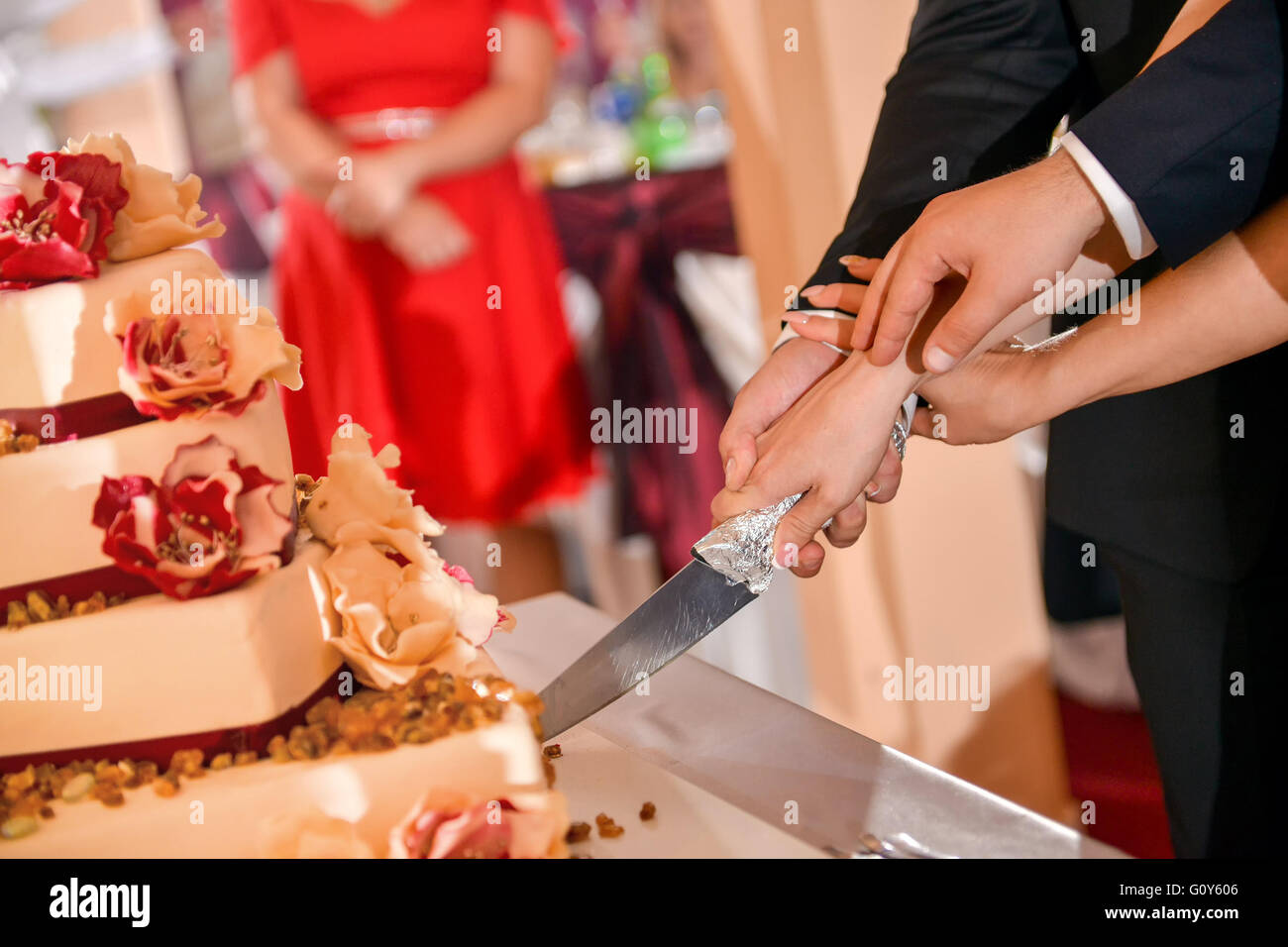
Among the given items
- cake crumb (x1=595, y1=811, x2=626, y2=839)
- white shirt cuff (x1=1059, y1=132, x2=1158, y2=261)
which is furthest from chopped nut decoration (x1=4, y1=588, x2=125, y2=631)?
white shirt cuff (x1=1059, y1=132, x2=1158, y2=261)

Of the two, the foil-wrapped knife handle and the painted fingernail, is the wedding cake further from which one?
the painted fingernail

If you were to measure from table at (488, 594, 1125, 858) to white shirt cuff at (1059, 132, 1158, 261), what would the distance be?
1.39 ft

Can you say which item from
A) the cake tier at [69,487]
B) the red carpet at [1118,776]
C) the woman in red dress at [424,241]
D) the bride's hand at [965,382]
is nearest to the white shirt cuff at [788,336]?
the bride's hand at [965,382]

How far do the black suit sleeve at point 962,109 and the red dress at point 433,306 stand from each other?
1360 mm

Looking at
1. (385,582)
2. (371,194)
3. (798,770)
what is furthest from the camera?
(371,194)

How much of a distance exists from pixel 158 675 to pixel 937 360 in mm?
606

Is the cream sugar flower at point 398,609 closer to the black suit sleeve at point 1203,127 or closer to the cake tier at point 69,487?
the cake tier at point 69,487

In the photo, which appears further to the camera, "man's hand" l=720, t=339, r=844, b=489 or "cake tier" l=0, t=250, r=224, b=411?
"man's hand" l=720, t=339, r=844, b=489

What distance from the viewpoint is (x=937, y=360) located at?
81 centimetres

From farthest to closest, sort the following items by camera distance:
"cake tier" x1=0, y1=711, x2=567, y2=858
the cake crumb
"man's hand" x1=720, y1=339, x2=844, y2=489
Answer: "man's hand" x1=720, y1=339, x2=844, y2=489 < the cake crumb < "cake tier" x1=0, y1=711, x2=567, y2=858

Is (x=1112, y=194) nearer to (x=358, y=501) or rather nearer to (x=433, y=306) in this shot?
(x=358, y=501)

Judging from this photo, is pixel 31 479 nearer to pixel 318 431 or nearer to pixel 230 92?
pixel 318 431

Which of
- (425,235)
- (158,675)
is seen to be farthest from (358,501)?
(425,235)

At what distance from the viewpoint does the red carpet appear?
7.04ft
